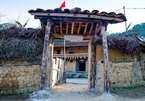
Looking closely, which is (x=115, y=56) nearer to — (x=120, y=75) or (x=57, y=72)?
(x=120, y=75)

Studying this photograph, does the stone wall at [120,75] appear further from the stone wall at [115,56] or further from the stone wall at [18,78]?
the stone wall at [18,78]

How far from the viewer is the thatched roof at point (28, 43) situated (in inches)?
250

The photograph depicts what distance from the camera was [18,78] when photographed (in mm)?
6098

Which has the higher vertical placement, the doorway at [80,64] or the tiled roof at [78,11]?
the tiled roof at [78,11]

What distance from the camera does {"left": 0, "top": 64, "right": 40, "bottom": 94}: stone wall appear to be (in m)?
5.98

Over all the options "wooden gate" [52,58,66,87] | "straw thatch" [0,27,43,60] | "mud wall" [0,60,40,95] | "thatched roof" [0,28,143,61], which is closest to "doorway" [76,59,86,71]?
"wooden gate" [52,58,66,87]

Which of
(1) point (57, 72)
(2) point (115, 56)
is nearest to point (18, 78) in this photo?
(2) point (115, 56)

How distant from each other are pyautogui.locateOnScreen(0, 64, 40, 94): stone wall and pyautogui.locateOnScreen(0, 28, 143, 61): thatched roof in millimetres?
402

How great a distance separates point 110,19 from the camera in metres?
5.55

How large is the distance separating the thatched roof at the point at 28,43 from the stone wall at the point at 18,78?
402mm

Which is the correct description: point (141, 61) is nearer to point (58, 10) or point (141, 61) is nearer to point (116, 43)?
point (116, 43)

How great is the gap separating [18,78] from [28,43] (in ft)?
4.74

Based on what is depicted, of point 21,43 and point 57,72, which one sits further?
point 57,72

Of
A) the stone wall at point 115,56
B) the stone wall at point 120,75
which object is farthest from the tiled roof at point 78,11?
the stone wall at point 120,75
